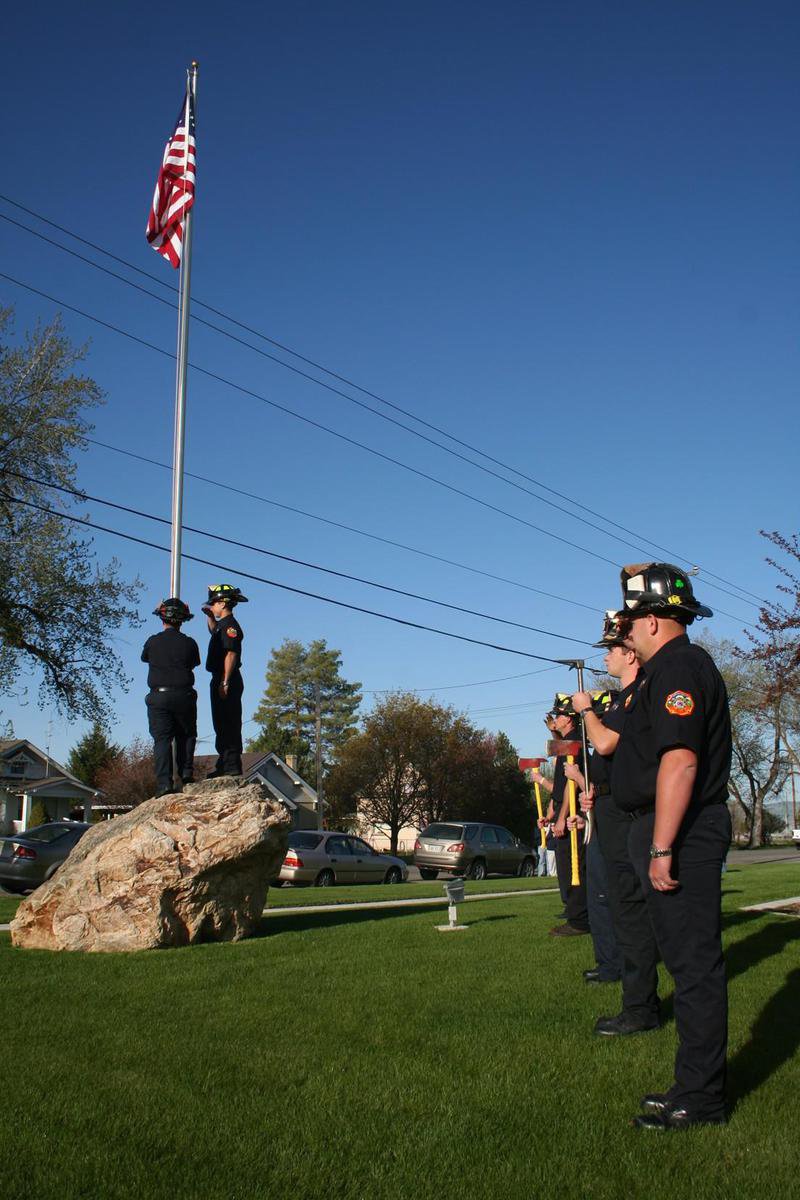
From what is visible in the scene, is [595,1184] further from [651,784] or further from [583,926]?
[583,926]

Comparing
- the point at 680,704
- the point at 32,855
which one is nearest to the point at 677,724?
the point at 680,704

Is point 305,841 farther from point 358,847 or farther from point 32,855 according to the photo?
point 32,855

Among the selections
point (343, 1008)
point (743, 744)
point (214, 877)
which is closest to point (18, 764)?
point (743, 744)

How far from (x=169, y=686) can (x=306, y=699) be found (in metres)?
68.5

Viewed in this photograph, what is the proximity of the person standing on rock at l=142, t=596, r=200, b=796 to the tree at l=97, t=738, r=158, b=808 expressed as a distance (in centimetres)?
4174

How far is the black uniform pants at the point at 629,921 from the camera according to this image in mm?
4918

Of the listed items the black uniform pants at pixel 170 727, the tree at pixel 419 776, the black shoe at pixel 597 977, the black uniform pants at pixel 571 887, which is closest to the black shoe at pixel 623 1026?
the black shoe at pixel 597 977

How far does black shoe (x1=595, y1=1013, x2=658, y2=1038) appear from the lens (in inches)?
191

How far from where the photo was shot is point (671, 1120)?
3.50m

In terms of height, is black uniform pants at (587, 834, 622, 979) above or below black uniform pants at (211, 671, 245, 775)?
below

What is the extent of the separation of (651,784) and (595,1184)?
5.02 feet

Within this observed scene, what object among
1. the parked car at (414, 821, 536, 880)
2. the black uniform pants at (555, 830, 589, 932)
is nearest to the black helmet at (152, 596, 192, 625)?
the black uniform pants at (555, 830, 589, 932)

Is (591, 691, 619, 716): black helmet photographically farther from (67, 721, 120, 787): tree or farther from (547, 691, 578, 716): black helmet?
(67, 721, 120, 787): tree

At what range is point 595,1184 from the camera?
2.98 meters
